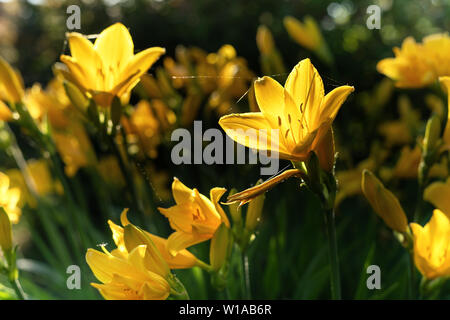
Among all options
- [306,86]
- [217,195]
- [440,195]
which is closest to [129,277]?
[217,195]

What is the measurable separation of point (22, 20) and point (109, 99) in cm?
414

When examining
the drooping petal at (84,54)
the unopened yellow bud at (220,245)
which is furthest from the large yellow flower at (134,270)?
the drooping petal at (84,54)

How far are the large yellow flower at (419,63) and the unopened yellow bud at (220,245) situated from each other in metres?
0.93

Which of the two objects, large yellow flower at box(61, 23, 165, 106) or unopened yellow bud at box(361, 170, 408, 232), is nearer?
unopened yellow bud at box(361, 170, 408, 232)

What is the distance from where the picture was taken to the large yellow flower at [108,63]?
44.8 inches

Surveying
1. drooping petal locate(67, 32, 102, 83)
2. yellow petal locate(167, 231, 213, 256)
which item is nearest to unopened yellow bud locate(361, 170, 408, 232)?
yellow petal locate(167, 231, 213, 256)

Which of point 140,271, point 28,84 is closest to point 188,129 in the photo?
point 140,271

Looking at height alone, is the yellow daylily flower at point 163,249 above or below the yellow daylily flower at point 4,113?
below

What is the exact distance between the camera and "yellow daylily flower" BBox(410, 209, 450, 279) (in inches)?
36.7

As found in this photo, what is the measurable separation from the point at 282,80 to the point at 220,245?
514 mm

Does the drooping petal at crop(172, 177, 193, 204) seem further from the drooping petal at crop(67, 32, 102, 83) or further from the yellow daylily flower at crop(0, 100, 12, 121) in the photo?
the yellow daylily flower at crop(0, 100, 12, 121)

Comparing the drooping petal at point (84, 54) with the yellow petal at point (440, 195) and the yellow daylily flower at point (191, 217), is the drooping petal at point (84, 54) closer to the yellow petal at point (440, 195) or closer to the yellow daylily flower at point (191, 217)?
the yellow daylily flower at point (191, 217)

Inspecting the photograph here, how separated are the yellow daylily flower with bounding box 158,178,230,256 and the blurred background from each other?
0.96ft
